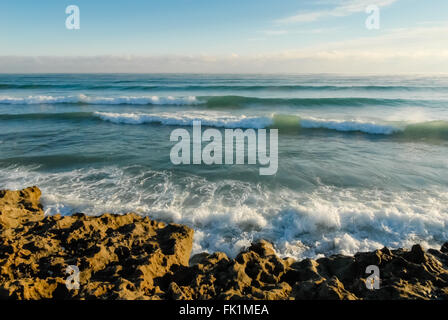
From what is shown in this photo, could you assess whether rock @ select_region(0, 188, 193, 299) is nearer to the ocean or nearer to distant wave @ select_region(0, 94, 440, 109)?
the ocean

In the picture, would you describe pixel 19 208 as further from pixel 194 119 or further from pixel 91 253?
pixel 194 119

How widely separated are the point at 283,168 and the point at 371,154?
3.85 metres

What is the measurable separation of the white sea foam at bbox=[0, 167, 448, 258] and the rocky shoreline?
2.36 feet

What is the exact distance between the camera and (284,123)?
1482cm

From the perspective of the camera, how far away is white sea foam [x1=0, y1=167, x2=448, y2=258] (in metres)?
4.56

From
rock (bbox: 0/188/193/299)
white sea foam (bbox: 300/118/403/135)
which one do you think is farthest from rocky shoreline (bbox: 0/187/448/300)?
white sea foam (bbox: 300/118/403/135)

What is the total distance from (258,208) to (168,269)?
266 centimetres

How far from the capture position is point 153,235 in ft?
13.7

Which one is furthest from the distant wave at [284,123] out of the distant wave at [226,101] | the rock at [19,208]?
the rock at [19,208]

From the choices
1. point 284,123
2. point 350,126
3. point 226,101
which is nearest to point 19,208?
point 284,123

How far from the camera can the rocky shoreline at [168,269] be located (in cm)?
283

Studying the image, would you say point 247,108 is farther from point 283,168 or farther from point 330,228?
point 330,228

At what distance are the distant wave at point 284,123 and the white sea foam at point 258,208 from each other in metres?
7.34
